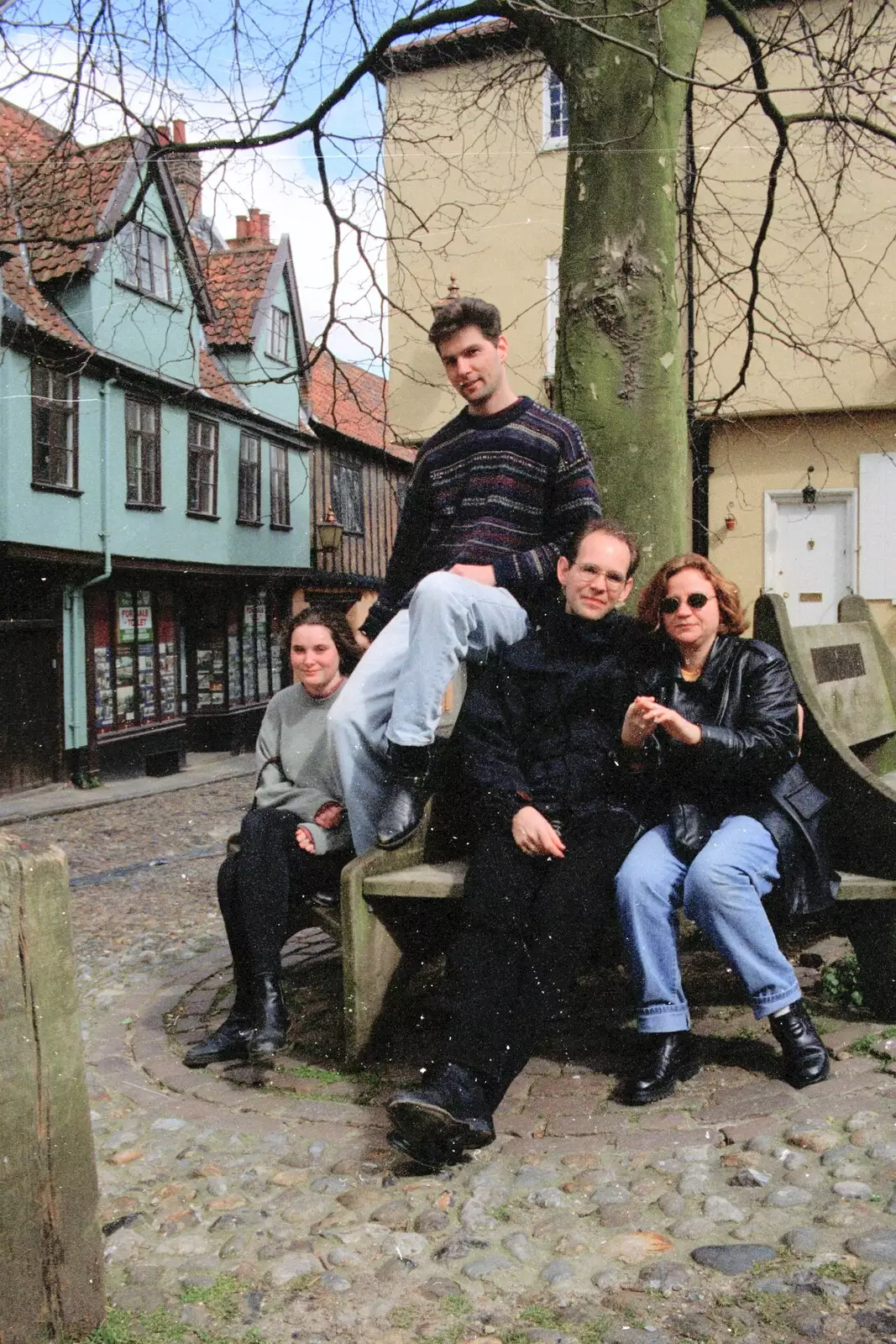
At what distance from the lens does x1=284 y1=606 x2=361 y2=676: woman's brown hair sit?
4.56m

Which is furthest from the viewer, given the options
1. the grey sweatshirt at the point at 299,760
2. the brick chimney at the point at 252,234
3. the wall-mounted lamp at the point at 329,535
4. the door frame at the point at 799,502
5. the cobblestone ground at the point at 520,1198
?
the brick chimney at the point at 252,234

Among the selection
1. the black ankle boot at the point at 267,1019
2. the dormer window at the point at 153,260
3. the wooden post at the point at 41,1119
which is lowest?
the black ankle boot at the point at 267,1019

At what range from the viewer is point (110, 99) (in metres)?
6.66

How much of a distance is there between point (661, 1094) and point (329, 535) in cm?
2163

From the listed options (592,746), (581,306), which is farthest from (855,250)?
(592,746)

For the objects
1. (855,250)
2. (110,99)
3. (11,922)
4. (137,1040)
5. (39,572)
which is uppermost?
(855,250)

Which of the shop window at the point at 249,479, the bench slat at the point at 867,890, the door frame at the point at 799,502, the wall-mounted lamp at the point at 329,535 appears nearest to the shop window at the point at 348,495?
the wall-mounted lamp at the point at 329,535

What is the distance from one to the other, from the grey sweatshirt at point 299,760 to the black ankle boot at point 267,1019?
0.52 metres

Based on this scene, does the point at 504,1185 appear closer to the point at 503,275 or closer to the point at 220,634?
the point at 503,275

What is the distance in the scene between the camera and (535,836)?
11.7 feet

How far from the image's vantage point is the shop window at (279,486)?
23984mm

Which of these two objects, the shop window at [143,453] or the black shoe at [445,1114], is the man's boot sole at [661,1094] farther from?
the shop window at [143,453]

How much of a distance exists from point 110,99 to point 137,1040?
16.2ft

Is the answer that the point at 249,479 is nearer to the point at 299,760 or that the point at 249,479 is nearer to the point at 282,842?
the point at 299,760
